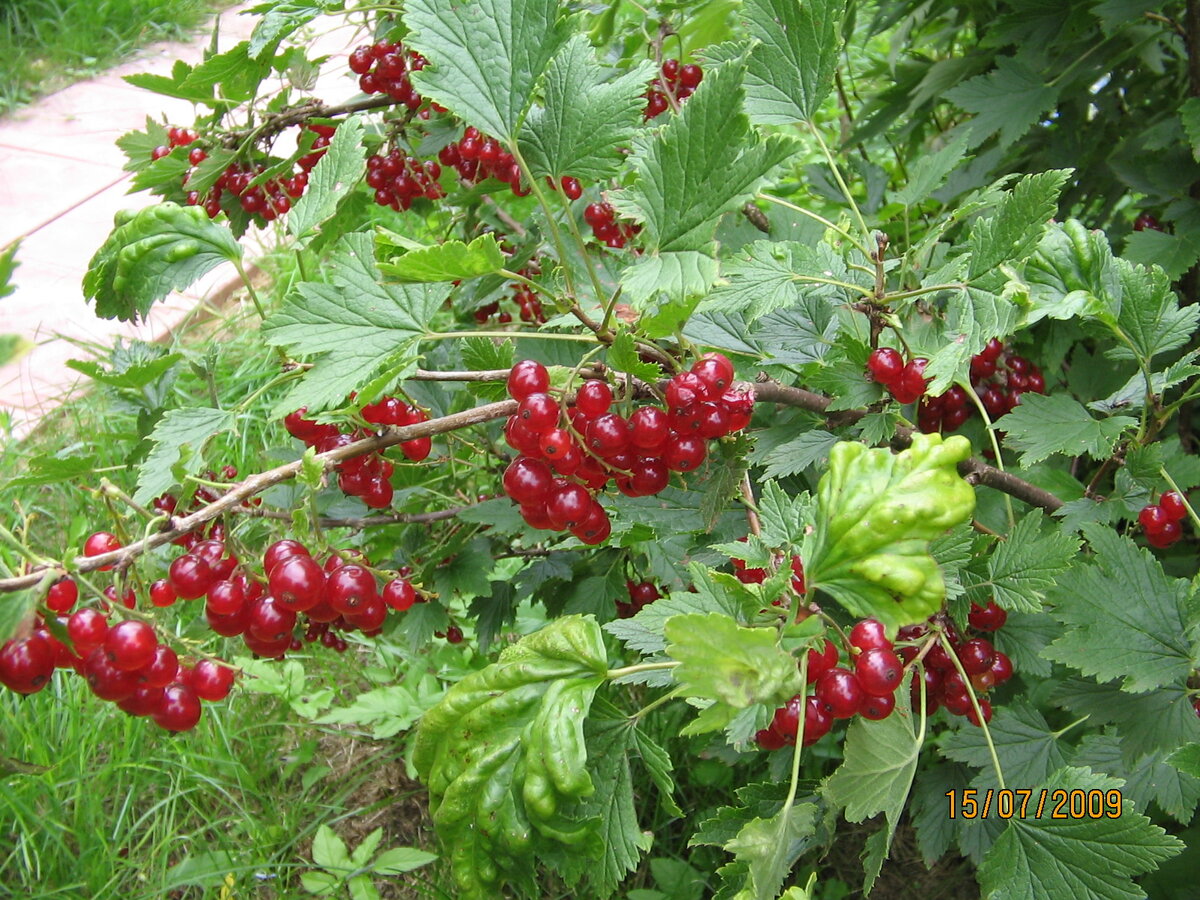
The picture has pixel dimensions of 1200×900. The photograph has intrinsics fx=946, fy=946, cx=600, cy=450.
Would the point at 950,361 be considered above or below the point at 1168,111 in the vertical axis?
above

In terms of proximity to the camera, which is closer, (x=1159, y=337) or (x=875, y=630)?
(x=875, y=630)

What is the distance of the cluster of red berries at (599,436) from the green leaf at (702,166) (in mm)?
110

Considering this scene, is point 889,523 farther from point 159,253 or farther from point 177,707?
point 159,253

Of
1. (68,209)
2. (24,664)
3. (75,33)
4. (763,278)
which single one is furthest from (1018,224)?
(75,33)

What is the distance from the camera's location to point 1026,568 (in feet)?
2.83

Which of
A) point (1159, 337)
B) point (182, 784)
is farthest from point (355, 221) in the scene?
point (1159, 337)

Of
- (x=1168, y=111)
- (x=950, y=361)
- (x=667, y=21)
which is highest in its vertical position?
(x=667, y=21)

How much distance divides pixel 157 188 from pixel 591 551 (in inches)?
34.1

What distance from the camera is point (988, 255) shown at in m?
0.82

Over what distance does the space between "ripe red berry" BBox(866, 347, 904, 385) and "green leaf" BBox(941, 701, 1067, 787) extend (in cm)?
43

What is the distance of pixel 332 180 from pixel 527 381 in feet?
1.23

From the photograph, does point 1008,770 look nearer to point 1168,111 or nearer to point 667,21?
point 667,21

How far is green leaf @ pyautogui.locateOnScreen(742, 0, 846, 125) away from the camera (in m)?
0.90

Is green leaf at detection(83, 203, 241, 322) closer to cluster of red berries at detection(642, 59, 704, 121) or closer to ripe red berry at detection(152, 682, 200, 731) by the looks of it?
ripe red berry at detection(152, 682, 200, 731)
